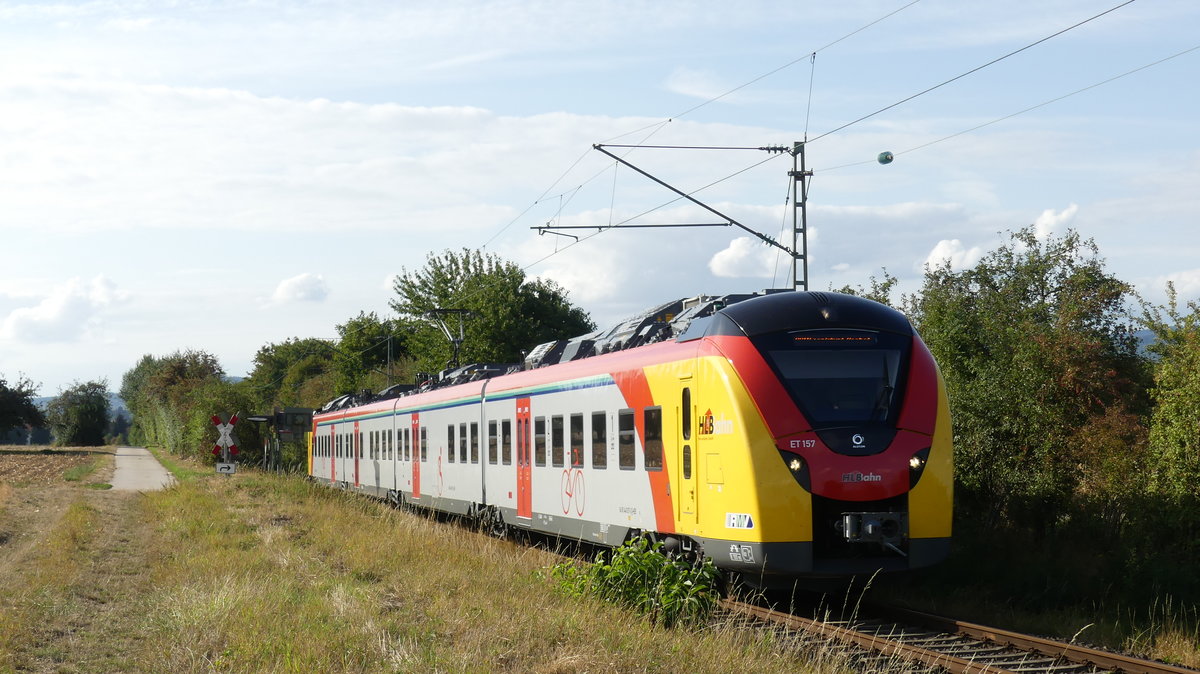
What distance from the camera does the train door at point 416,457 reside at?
27.5m

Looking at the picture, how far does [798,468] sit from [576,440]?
17.5 ft

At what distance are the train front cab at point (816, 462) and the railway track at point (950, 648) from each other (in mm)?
572

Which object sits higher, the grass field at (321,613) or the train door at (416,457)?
the train door at (416,457)

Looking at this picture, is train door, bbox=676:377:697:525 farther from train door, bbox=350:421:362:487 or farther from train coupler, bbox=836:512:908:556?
train door, bbox=350:421:362:487

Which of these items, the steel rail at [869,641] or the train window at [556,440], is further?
the train window at [556,440]

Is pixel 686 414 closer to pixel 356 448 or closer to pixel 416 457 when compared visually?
pixel 416 457

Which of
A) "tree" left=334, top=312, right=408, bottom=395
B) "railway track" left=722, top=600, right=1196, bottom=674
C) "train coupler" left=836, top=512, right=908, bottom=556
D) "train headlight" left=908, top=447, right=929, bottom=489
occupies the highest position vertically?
"tree" left=334, top=312, right=408, bottom=395

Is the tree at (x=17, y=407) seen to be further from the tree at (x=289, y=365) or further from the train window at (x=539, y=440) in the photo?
the train window at (x=539, y=440)

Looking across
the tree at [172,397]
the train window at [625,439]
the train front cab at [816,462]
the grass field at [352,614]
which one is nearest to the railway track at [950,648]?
the train front cab at [816,462]

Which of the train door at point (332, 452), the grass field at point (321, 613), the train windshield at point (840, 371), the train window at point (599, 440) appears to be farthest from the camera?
the train door at point (332, 452)

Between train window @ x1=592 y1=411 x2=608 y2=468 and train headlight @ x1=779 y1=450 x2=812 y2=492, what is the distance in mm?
4098

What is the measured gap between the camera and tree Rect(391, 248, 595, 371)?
2613 inches

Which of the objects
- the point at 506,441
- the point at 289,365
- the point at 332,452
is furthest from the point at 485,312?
the point at 289,365

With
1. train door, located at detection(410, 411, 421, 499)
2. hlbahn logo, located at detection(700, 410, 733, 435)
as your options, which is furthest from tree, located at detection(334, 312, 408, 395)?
hlbahn logo, located at detection(700, 410, 733, 435)
